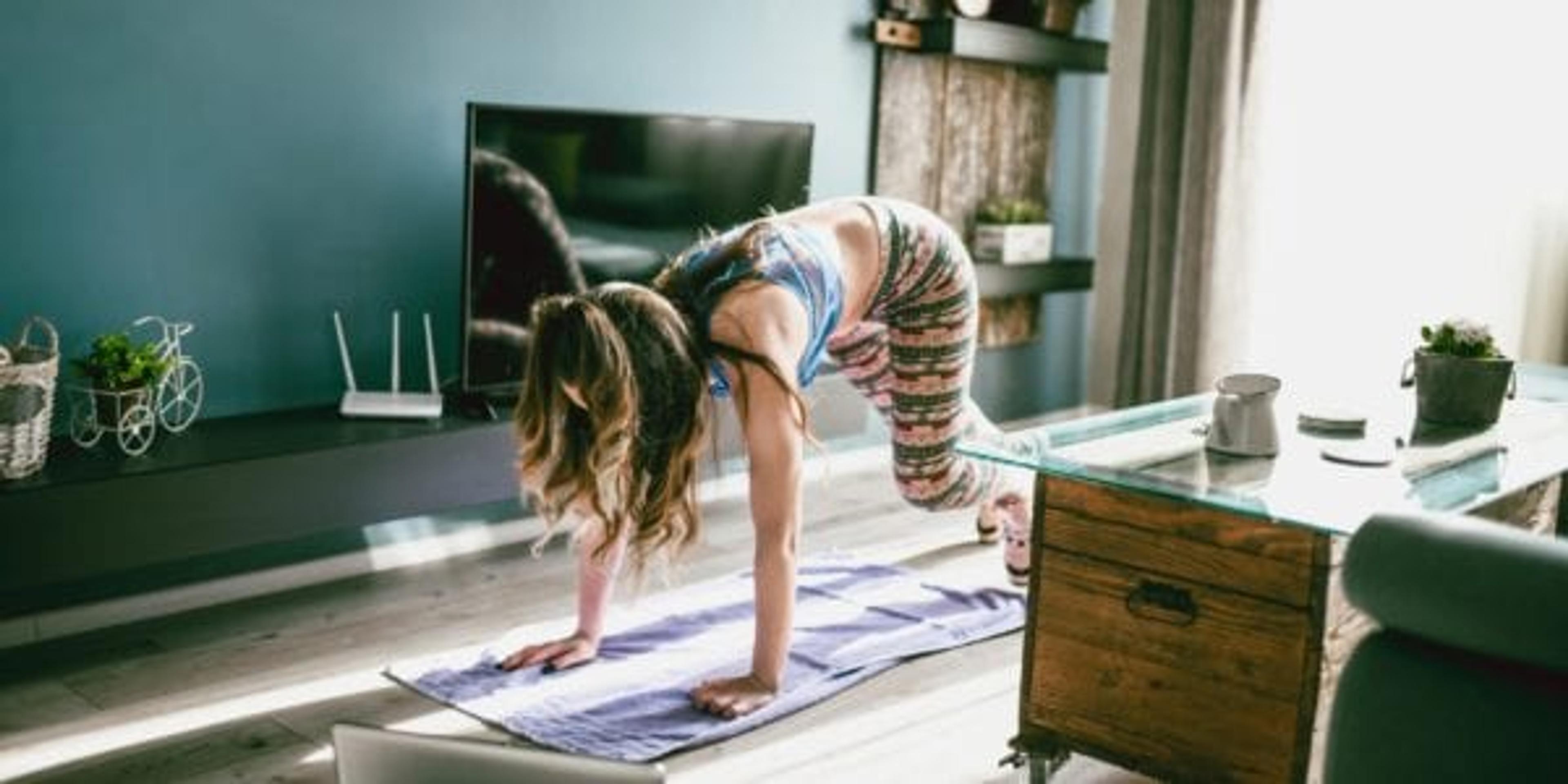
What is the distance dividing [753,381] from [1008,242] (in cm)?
249

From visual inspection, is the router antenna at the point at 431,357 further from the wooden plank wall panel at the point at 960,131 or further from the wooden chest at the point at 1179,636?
the wooden chest at the point at 1179,636

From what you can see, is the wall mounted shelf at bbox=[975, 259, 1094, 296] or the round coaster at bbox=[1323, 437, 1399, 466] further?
the wall mounted shelf at bbox=[975, 259, 1094, 296]

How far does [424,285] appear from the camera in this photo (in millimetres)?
3275

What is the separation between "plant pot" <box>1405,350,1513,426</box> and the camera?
2391 mm

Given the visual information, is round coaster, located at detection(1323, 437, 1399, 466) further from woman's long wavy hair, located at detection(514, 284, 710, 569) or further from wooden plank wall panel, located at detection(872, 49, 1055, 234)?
wooden plank wall panel, located at detection(872, 49, 1055, 234)

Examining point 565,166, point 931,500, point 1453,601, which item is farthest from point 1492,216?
point 1453,601

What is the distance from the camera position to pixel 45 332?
8.86ft

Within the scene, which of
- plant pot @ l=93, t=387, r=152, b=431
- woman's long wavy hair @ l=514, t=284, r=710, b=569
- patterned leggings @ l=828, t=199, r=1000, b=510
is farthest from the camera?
plant pot @ l=93, t=387, r=152, b=431

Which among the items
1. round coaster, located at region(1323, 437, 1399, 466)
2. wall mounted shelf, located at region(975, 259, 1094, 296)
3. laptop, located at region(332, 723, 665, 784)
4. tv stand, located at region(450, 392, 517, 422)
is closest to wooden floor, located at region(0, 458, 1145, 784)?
tv stand, located at region(450, 392, 517, 422)

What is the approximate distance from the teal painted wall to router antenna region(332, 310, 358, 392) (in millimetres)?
19

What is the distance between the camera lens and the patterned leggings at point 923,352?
253cm

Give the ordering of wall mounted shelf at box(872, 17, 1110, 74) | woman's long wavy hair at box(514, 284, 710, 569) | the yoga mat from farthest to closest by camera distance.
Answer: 1. wall mounted shelf at box(872, 17, 1110, 74)
2. the yoga mat
3. woman's long wavy hair at box(514, 284, 710, 569)

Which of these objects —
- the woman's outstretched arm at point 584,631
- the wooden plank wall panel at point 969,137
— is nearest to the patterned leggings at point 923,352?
A: the woman's outstretched arm at point 584,631

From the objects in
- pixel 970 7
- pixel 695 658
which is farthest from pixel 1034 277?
pixel 695 658
